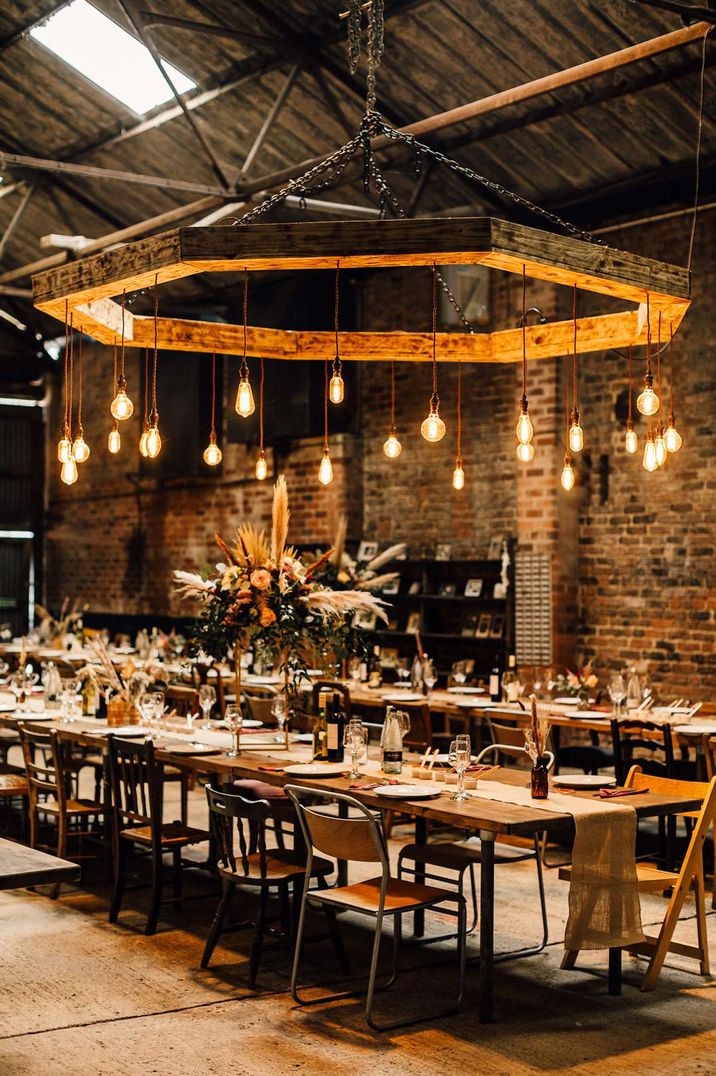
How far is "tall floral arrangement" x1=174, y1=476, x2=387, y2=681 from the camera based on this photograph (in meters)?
6.32

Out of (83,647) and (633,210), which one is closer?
(633,210)

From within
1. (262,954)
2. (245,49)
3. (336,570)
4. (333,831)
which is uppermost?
(245,49)

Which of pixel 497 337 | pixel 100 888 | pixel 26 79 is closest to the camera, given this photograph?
pixel 100 888

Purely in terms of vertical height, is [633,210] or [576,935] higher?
[633,210]

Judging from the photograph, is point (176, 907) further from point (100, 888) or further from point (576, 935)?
point (576, 935)

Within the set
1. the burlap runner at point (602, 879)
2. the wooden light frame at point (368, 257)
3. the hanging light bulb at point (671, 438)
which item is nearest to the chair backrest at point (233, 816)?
the burlap runner at point (602, 879)

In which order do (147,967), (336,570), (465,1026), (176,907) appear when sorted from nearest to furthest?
(465,1026)
(147,967)
(176,907)
(336,570)

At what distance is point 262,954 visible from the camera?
18.3 ft

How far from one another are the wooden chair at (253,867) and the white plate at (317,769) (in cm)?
28

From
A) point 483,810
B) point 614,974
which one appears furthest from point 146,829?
point 614,974

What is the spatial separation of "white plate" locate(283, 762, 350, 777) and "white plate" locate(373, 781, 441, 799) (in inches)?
14.0

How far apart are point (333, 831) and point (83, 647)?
26.3 feet

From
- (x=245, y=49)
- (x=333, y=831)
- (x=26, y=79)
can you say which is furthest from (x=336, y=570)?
(x=26, y=79)

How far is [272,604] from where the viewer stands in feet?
20.8
